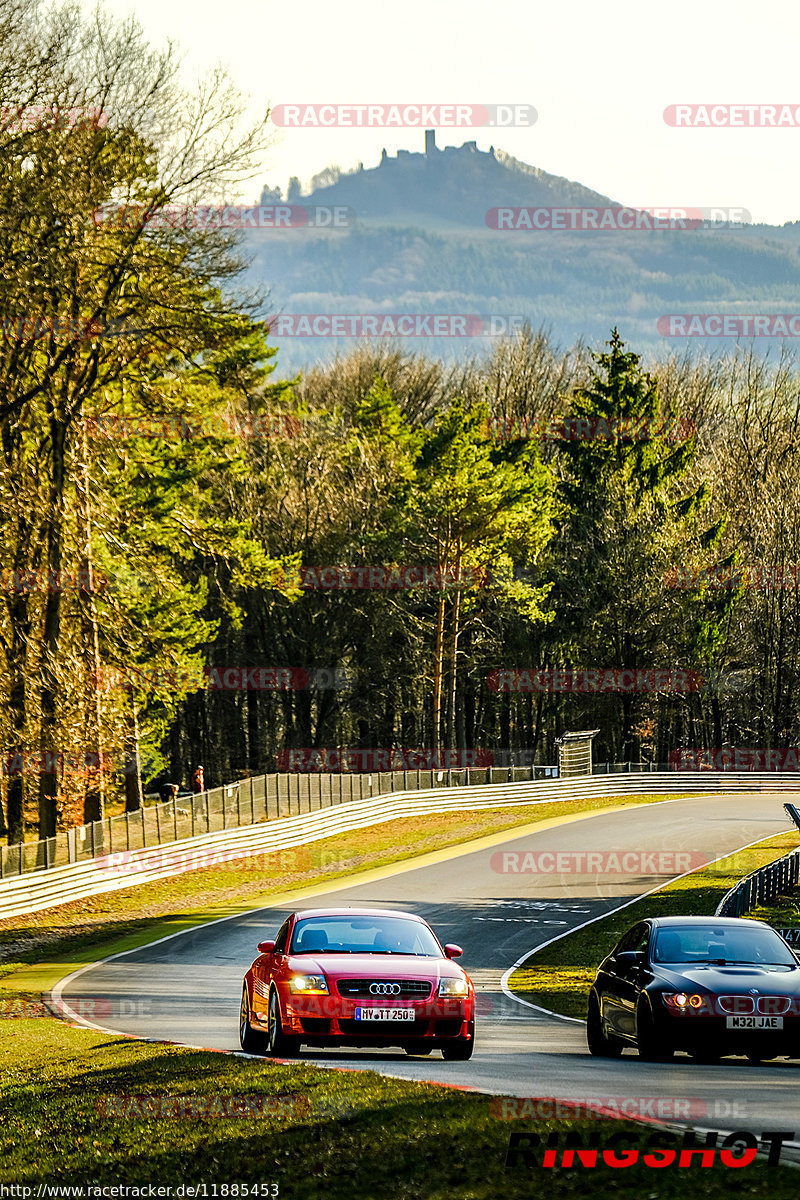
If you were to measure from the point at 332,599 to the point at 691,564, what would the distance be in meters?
17.6

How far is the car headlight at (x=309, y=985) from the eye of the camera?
42.8 feet

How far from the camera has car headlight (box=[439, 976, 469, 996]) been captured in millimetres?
13133

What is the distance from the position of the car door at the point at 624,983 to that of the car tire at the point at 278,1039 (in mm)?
3195

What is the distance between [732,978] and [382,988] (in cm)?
323

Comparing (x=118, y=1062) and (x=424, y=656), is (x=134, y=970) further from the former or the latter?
(x=424, y=656)

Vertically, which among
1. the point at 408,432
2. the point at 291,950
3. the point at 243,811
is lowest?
the point at 243,811

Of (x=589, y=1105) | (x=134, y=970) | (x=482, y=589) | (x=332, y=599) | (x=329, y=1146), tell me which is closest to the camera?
(x=329, y=1146)

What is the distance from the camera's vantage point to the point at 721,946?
14102 mm

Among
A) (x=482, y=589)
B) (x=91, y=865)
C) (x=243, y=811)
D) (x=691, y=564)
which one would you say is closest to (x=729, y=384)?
(x=691, y=564)

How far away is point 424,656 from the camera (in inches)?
2719

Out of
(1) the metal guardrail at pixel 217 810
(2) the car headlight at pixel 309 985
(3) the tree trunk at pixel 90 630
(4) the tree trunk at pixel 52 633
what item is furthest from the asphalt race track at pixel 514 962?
(4) the tree trunk at pixel 52 633

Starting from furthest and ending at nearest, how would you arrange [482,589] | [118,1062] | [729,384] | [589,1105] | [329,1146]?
[729,384]
[482,589]
[118,1062]
[589,1105]
[329,1146]

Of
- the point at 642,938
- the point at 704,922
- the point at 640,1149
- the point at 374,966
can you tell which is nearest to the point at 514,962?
the point at 642,938

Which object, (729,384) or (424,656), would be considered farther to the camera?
(729,384)
